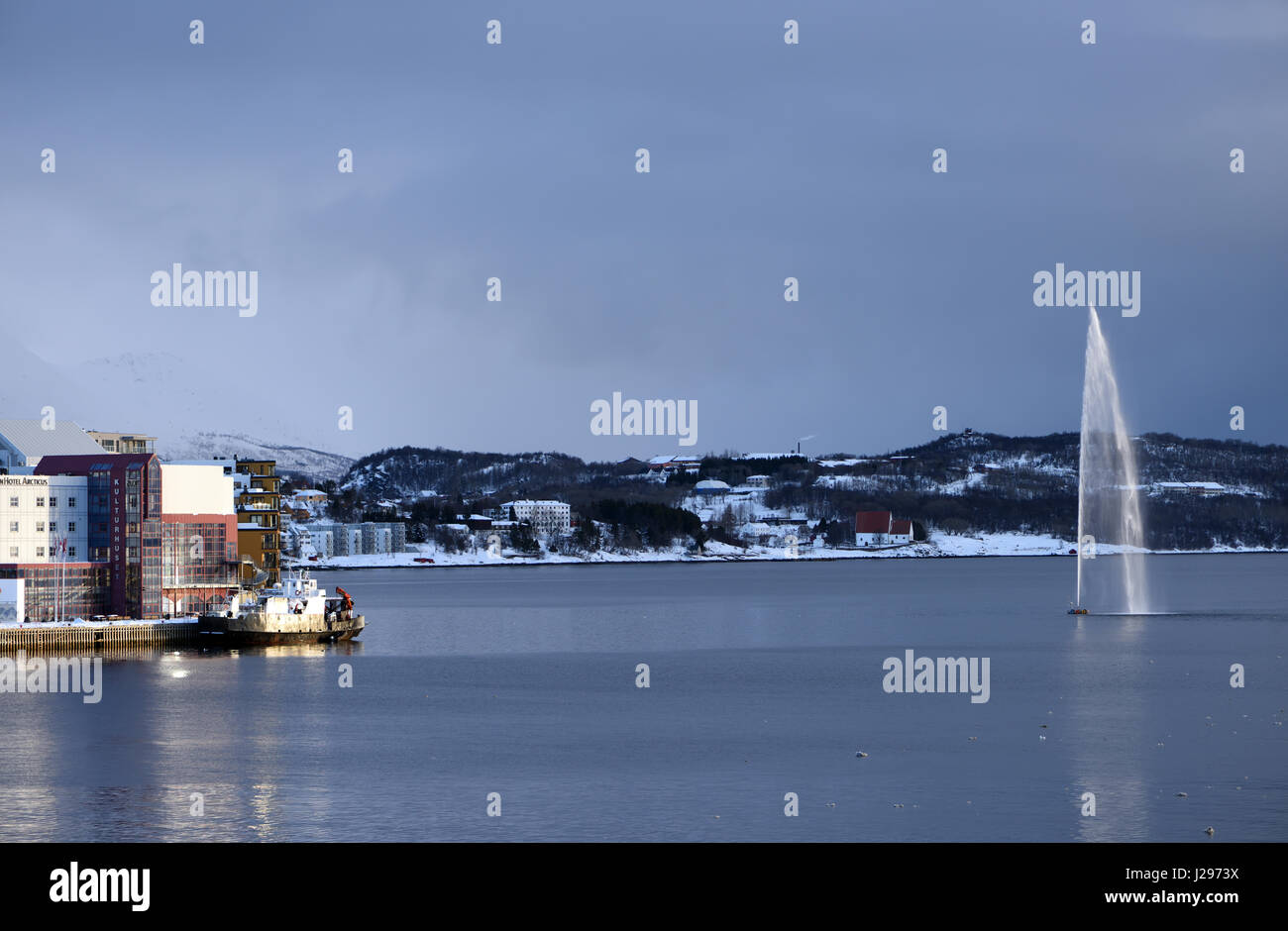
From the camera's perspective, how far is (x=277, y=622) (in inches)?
3231

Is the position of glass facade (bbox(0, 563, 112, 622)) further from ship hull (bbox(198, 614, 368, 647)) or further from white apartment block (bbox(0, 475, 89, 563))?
ship hull (bbox(198, 614, 368, 647))

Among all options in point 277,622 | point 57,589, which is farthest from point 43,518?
point 277,622

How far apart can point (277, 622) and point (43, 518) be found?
14.3 m

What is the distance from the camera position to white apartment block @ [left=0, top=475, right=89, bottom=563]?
80938 millimetres

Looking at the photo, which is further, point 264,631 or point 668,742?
point 264,631

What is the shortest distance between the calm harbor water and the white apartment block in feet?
43.5

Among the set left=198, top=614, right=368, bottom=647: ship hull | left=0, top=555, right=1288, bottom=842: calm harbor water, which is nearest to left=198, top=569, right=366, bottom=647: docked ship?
left=198, top=614, right=368, bottom=647: ship hull

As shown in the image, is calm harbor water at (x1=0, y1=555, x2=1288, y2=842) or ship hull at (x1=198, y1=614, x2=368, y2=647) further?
ship hull at (x1=198, y1=614, x2=368, y2=647)

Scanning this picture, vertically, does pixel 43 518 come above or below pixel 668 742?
above

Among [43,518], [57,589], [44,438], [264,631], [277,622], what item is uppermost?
[44,438]

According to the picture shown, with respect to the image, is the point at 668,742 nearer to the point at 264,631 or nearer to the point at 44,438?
the point at 264,631

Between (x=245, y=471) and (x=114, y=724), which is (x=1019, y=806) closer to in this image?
(x=114, y=724)
